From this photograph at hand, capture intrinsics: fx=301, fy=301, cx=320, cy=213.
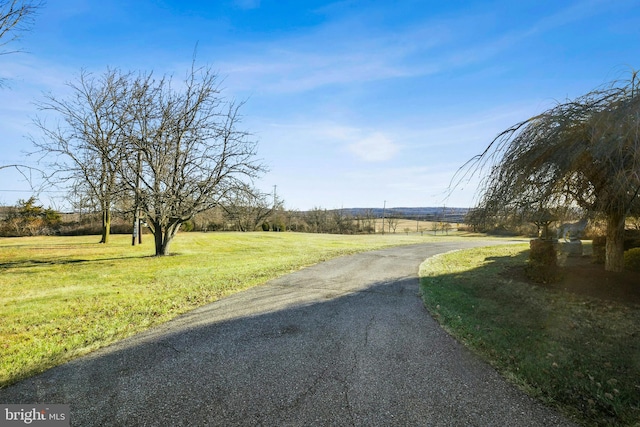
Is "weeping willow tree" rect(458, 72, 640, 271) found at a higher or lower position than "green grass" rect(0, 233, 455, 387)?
higher

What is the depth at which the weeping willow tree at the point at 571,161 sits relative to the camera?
4.55 metres

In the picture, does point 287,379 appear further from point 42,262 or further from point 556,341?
point 42,262

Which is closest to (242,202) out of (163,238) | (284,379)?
(163,238)

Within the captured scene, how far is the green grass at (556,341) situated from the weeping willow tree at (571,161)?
195cm

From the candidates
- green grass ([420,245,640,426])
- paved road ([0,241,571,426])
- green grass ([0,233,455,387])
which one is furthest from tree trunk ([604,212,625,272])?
green grass ([0,233,455,387])

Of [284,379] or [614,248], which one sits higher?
[614,248]

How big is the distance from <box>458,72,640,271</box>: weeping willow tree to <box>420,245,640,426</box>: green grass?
1.95 m

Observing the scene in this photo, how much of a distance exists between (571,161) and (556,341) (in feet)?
9.95

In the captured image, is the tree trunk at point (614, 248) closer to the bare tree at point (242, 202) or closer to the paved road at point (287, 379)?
the paved road at point (287, 379)

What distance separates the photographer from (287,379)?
11.9 feet

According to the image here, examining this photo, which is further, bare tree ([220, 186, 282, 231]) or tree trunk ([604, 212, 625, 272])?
bare tree ([220, 186, 282, 231])

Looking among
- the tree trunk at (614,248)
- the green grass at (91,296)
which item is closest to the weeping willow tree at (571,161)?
the tree trunk at (614,248)

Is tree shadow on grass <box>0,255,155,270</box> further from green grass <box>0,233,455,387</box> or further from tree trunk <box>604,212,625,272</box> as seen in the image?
tree trunk <box>604,212,625,272</box>

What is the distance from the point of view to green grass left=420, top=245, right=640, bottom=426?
3316 mm
